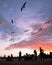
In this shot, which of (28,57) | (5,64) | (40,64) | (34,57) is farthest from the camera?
(28,57)

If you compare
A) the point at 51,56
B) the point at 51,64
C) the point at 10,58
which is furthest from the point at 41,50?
the point at 51,56

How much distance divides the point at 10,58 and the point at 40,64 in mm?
12525

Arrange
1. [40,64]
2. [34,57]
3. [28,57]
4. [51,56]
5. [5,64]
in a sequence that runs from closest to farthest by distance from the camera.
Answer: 1. [40,64]
2. [5,64]
3. [34,57]
4. [28,57]
5. [51,56]

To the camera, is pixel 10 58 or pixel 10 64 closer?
pixel 10 64

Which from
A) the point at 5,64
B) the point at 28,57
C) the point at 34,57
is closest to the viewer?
the point at 5,64

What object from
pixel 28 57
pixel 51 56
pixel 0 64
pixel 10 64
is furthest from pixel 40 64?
pixel 51 56

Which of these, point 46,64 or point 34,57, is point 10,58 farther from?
point 46,64

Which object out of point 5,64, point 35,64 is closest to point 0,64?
point 5,64

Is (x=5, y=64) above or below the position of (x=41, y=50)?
below

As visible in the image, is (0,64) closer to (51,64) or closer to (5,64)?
(5,64)

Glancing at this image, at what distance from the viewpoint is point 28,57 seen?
42.0 meters

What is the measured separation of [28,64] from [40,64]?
2120 millimetres

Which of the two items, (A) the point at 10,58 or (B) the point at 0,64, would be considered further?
(A) the point at 10,58

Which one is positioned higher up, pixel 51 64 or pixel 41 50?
pixel 41 50
